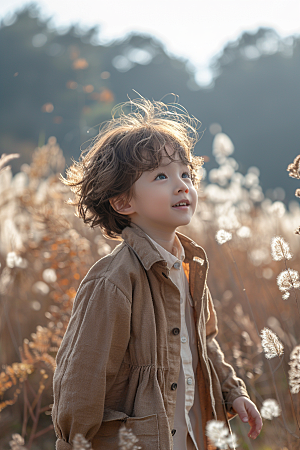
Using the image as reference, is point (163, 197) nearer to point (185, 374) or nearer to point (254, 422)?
point (185, 374)

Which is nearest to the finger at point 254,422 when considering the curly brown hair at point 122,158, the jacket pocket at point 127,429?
the jacket pocket at point 127,429

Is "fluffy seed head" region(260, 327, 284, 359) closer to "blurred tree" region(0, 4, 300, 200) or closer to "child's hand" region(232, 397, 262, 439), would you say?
"child's hand" region(232, 397, 262, 439)

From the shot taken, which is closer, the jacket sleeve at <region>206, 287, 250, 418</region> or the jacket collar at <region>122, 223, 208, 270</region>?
the jacket collar at <region>122, 223, 208, 270</region>

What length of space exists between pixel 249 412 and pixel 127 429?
578mm

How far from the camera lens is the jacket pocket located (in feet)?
3.77

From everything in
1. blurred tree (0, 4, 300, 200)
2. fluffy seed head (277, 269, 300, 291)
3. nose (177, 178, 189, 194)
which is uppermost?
blurred tree (0, 4, 300, 200)

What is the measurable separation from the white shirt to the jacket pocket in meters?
0.23

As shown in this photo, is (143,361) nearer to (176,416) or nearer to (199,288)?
(176,416)

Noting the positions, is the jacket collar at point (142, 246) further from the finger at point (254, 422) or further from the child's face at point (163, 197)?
the finger at point (254, 422)

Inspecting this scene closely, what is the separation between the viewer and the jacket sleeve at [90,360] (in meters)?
1.14

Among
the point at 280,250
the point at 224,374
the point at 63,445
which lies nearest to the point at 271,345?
the point at 280,250

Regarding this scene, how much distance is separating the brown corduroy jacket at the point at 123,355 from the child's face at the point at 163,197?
0.27 ft

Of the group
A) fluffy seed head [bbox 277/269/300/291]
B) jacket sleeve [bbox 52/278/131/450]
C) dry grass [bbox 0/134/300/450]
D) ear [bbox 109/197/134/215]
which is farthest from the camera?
dry grass [bbox 0/134/300/450]

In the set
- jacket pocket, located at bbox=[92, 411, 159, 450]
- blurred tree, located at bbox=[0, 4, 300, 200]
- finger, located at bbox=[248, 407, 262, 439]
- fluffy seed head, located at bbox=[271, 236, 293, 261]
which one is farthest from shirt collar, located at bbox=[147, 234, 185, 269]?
blurred tree, located at bbox=[0, 4, 300, 200]
